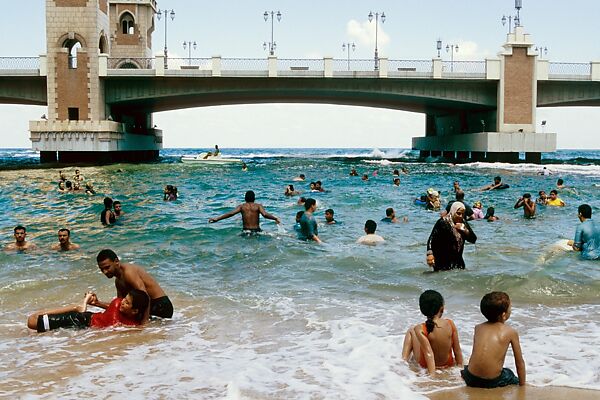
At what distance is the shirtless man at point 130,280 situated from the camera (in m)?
8.69

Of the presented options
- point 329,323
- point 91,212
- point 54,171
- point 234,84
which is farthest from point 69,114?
point 329,323

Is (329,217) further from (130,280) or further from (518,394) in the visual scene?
(518,394)

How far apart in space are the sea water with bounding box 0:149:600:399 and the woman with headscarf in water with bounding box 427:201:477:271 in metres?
0.24

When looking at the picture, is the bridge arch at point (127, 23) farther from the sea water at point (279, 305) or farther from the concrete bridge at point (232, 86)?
the sea water at point (279, 305)

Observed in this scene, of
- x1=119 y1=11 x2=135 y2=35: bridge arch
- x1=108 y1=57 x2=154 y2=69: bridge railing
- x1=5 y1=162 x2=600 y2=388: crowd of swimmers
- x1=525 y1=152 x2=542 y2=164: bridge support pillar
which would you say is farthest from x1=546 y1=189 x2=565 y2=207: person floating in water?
x1=119 y1=11 x2=135 y2=35: bridge arch

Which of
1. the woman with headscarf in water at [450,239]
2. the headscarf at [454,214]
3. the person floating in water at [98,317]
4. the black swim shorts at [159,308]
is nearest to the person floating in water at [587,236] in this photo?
the woman with headscarf in water at [450,239]

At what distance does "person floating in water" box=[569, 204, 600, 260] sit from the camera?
43.5ft

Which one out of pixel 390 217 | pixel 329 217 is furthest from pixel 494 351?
pixel 390 217

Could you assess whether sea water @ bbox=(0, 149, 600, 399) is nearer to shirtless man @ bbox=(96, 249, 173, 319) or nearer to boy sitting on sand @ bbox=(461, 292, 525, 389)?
shirtless man @ bbox=(96, 249, 173, 319)

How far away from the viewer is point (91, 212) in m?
23.0

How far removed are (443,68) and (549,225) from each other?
111ft

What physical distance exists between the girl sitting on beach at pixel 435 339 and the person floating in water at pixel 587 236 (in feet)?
24.1

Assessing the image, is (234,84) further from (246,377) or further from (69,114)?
(246,377)

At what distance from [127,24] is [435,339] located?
81.8 m
